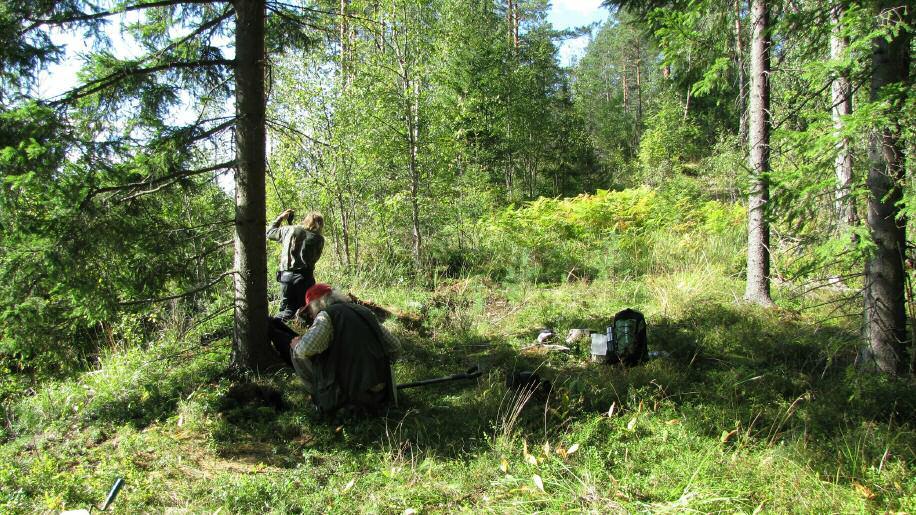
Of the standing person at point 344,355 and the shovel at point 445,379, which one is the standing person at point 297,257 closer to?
the standing person at point 344,355

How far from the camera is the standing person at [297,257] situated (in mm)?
6918

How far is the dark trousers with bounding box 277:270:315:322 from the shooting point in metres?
7.03

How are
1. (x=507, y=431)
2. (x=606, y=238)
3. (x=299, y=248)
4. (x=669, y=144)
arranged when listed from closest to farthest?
(x=507, y=431) → (x=299, y=248) → (x=606, y=238) → (x=669, y=144)

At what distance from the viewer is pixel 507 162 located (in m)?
26.1

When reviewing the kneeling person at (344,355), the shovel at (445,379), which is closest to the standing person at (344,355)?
the kneeling person at (344,355)

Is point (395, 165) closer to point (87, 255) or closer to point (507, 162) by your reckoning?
point (87, 255)

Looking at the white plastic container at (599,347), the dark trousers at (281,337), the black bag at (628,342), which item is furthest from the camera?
the dark trousers at (281,337)

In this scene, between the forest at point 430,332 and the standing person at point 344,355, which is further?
the standing person at point 344,355

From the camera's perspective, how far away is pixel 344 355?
15.5ft

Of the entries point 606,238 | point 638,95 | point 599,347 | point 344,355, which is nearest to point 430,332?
point 599,347

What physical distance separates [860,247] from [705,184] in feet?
56.6

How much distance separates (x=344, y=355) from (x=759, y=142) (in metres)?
5.94

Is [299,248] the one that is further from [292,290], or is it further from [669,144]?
[669,144]

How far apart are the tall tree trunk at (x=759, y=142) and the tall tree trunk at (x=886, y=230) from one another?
1929 mm
